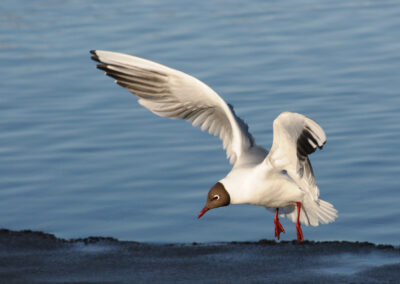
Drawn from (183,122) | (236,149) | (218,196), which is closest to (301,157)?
(218,196)

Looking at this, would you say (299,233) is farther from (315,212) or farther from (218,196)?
(218,196)

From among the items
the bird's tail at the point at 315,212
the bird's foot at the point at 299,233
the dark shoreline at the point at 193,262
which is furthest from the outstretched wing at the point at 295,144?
the dark shoreline at the point at 193,262

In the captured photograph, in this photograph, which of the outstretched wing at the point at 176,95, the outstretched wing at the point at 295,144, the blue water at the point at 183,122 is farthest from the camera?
the blue water at the point at 183,122

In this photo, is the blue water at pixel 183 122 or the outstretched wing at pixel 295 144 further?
the blue water at pixel 183 122

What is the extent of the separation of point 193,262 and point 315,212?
1.51 meters

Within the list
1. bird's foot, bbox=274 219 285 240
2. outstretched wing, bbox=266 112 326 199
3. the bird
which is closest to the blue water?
bird's foot, bbox=274 219 285 240

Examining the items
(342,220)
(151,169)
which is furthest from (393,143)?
(151,169)

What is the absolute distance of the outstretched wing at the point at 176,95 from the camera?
27.4 ft

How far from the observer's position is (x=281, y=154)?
7.98 m

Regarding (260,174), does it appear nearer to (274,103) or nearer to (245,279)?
(245,279)

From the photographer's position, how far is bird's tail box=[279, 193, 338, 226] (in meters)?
8.70

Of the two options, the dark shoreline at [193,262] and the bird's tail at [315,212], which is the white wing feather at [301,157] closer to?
the bird's tail at [315,212]

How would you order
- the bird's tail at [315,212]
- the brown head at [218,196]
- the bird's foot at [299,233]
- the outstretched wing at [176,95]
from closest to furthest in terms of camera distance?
1. the brown head at [218,196]
2. the outstretched wing at [176,95]
3. the bird's foot at [299,233]
4. the bird's tail at [315,212]

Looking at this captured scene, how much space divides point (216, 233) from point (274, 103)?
3.40 meters
